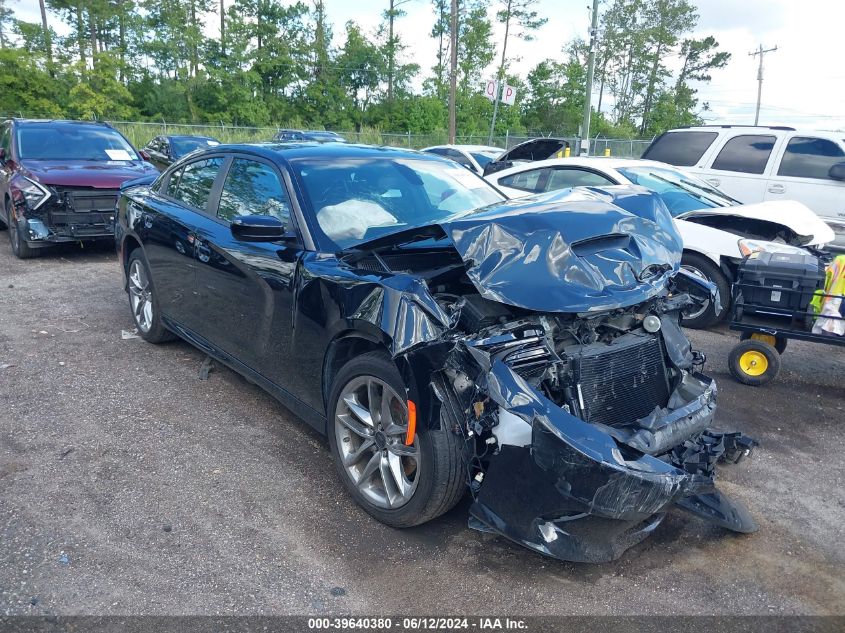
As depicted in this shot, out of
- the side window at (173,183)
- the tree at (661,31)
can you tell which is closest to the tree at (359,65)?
the tree at (661,31)

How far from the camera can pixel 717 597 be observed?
2.73 meters

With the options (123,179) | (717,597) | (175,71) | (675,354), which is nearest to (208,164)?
(675,354)

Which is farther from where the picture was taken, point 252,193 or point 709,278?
point 709,278

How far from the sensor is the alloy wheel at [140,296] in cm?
560

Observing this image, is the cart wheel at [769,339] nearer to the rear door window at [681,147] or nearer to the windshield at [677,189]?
the windshield at [677,189]

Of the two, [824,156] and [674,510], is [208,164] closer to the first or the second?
[674,510]

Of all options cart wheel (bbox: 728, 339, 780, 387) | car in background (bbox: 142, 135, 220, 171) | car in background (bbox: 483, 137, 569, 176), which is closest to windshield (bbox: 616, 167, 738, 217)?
car in background (bbox: 483, 137, 569, 176)

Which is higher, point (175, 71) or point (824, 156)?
point (175, 71)

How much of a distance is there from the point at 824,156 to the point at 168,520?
31.3ft

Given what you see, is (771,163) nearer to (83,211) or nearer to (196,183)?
(196,183)

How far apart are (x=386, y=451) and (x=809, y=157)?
8.65 meters

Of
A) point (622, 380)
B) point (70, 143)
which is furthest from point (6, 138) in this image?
point (622, 380)

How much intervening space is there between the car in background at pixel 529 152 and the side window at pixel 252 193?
585 centimetres

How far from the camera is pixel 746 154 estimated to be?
9.43 m
